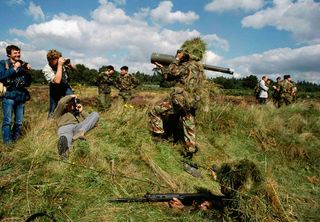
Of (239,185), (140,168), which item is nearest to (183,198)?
Answer: (239,185)

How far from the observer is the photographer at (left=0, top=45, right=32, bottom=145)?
5.16 m

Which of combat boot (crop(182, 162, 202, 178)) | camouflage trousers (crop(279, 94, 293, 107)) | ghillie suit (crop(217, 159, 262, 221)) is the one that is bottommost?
combat boot (crop(182, 162, 202, 178))

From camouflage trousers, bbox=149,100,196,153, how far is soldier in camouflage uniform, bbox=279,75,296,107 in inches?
348

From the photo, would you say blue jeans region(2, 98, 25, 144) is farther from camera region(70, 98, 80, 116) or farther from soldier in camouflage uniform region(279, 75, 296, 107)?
soldier in camouflage uniform region(279, 75, 296, 107)

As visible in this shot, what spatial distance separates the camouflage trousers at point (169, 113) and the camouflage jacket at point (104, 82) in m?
6.22

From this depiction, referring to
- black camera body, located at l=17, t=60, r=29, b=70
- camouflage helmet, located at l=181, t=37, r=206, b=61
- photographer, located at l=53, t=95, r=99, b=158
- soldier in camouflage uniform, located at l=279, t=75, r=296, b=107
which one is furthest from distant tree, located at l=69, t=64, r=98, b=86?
soldier in camouflage uniform, located at l=279, t=75, r=296, b=107

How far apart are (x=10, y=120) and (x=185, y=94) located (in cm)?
305

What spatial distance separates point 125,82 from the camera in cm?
1204

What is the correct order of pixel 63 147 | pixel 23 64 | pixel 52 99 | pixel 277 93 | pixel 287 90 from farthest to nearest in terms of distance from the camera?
pixel 277 93
pixel 287 90
pixel 52 99
pixel 23 64
pixel 63 147

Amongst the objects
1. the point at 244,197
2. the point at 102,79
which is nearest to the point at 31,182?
the point at 244,197

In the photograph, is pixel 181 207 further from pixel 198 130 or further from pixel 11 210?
pixel 198 130

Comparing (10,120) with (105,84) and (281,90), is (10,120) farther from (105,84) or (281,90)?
(281,90)

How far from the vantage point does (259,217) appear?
3299mm

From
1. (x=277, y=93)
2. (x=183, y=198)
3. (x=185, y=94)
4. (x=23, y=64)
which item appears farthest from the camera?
(x=277, y=93)
